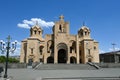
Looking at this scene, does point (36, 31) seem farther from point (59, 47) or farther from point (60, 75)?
point (60, 75)

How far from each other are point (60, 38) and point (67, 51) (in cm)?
390

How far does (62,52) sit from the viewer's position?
172ft

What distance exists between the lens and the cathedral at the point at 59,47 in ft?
163

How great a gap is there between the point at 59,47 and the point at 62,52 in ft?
9.20

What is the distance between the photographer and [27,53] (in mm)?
49344

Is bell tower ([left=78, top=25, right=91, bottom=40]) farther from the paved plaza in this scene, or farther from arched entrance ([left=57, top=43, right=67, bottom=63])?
the paved plaza

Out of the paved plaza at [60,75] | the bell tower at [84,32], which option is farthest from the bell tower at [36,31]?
the paved plaza at [60,75]

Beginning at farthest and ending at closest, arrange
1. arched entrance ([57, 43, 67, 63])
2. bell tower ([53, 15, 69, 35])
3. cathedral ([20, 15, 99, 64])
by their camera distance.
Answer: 1. bell tower ([53, 15, 69, 35])
2. arched entrance ([57, 43, 67, 63])
3. cathedral ([20, 15, 99, 64])

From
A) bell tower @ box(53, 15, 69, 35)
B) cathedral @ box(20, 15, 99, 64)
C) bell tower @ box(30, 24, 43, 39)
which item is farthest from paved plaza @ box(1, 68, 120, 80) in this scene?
bell tower @ box(30, 24, 43, 39)

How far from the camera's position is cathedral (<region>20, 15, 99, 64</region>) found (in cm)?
4953

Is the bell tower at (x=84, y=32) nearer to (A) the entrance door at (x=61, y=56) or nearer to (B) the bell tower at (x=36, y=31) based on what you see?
(A) the entrance door at (x=61, y=56)

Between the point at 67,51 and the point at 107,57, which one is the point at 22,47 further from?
the point at 107,57

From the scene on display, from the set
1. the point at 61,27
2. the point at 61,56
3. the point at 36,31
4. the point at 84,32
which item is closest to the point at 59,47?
the point at 61,56

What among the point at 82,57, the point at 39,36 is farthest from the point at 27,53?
the point at 82,57
